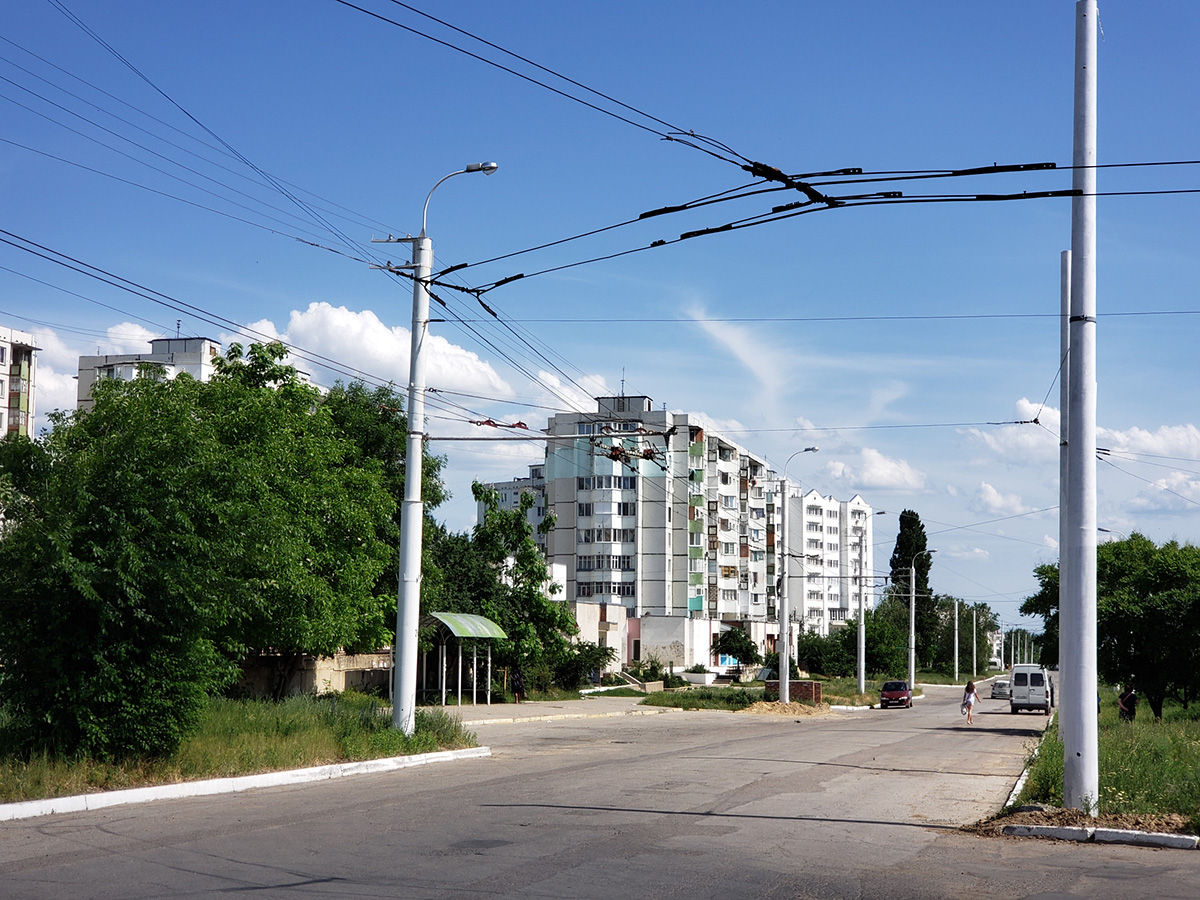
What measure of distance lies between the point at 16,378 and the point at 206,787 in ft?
315

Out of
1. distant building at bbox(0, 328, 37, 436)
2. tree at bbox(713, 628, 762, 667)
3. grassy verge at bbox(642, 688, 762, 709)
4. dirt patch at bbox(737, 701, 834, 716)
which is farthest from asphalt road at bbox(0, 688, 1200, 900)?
distant building at bbox(0, 328, 37, 436)

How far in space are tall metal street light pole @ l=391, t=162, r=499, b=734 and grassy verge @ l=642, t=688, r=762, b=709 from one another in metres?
28.7

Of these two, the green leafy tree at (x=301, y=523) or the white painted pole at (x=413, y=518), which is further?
the green leafy tree at (x=301, y=523)

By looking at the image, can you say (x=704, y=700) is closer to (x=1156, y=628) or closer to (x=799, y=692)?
(x=799, y=692)

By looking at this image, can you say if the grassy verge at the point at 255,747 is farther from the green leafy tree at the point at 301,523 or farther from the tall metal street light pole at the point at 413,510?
the green leafy tree at the point at 301,523

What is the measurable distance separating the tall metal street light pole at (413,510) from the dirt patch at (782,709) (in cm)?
2861

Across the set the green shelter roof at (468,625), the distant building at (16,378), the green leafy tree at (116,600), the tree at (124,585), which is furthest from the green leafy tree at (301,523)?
the distant building at (16,378)

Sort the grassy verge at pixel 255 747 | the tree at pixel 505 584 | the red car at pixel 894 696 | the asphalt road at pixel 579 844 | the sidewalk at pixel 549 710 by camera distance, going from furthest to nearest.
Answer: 1. the red car at pixel 894 696
2. the tree at pixel 505 584
3. the sidewalk at pixel 549 710
4. the grassy verge at pixel 255 747
5. the asphalt road at pixel 579 844

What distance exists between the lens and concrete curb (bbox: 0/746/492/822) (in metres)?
12.8

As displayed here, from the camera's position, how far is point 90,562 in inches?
563

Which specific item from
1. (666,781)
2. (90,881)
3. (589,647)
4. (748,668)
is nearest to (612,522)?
(748,668)

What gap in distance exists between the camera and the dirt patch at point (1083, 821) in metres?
12.0

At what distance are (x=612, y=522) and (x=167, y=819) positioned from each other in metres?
81.2

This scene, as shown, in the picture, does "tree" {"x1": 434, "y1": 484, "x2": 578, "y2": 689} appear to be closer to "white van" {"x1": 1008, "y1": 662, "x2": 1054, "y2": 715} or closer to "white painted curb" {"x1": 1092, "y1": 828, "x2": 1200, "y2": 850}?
"white van" {"x1": 1008, "y1": 662, "x2": 1054, "y2": 715}
